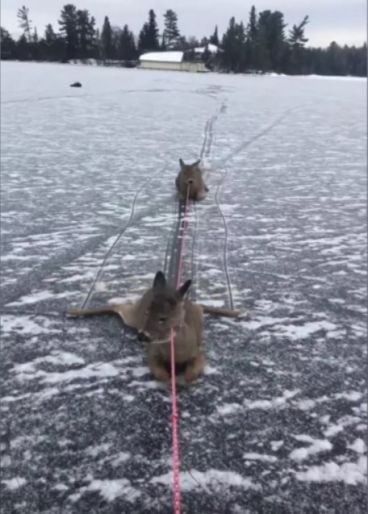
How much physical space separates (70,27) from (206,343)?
3156 mm

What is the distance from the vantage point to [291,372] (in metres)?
3.00

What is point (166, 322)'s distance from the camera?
2324mm

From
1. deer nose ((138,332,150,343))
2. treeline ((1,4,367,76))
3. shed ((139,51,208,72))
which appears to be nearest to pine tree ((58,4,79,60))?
treeline ((1,4,367,76))

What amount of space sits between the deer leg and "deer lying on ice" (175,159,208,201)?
13.3ft

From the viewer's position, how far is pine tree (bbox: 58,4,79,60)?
4542 millimetres

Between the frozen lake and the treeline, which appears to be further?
the treeline

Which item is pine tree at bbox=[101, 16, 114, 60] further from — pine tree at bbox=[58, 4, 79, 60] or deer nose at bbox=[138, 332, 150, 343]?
deer nose at bbox=[138, 332, 150, 343]

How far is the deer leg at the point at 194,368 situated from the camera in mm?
2783

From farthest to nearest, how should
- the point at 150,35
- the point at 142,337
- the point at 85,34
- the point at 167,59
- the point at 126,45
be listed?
1. the point at 167,59
2. the point at 126,45
3. the point at 150,35
4. the point at 85,34
5. the point at 142,337

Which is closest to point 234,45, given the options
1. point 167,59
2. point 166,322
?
point 167,59

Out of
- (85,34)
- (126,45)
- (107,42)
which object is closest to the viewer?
(85,34)

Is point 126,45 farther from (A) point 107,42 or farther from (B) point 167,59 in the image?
(B) point 167,59

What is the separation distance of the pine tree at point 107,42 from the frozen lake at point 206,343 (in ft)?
5.12

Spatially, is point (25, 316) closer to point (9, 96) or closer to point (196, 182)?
point (196, 182)
